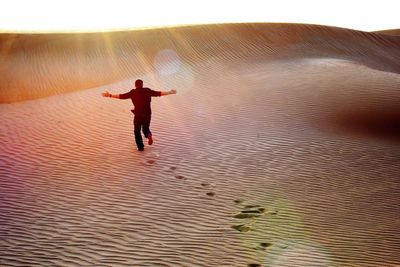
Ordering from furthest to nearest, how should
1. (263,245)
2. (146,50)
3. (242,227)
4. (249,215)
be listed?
1. (146,50)
2. (249,215)
3. (242,227)
4. (263,245)

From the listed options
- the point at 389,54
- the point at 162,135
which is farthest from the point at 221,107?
the point at 389,54

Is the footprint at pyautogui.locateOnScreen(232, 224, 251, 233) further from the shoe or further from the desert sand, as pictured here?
the shoe

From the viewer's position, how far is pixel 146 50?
30.9m

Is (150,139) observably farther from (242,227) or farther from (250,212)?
(242,227)

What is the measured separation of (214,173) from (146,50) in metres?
21.3

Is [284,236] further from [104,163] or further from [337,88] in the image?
[337,88]

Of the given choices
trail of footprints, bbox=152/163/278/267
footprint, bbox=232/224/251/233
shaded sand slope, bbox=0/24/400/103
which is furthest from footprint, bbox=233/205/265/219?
shaded sand slope, bbox=0/24/400/103

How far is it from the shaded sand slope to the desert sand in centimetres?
240

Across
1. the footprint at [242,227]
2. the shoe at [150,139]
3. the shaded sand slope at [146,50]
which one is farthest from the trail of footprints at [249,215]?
the shaded sand slope at [146,50]

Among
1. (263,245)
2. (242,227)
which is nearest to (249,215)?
(242,227)

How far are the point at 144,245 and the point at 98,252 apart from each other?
64 centimetres

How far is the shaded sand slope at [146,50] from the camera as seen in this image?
2632 cm

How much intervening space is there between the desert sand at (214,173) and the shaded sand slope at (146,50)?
240 cm

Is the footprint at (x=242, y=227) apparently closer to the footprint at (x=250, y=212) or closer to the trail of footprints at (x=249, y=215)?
the trail of footprints at (x=249, y=215)
